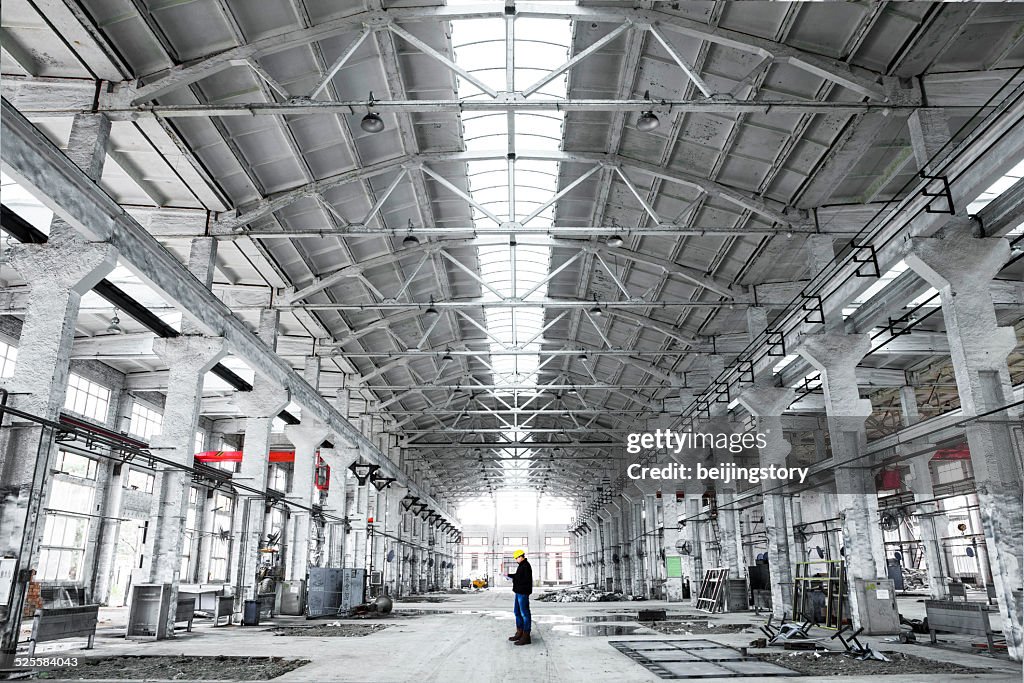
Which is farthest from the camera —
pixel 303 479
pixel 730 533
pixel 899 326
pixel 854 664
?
pixel 730 533

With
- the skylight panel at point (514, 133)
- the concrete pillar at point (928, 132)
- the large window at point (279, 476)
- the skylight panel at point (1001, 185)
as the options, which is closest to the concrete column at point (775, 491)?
the skylight panel at point (1001, 185)

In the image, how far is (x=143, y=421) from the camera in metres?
33.2

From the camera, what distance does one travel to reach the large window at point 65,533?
2744 centimetres

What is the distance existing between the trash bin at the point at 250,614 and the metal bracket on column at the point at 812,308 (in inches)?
708

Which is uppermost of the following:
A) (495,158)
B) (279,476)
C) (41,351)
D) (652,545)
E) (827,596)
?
(495,158)

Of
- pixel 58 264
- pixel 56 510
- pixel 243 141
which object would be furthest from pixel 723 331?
pixel 56 510

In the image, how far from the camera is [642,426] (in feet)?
134

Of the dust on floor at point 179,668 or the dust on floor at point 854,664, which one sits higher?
the dust on floor at point 179,668

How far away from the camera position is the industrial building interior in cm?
1201

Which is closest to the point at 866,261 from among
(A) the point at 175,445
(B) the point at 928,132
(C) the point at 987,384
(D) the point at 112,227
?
(B) the point at 928,132

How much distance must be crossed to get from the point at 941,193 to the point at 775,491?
38.3 feet

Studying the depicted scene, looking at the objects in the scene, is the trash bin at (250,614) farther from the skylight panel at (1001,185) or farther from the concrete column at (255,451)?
the skylight panel at (1001,185)

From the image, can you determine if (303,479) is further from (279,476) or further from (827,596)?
(279,476)

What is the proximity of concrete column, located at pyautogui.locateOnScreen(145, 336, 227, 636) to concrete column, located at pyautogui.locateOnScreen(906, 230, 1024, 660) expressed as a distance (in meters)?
17.1
